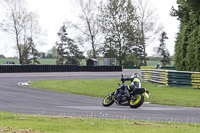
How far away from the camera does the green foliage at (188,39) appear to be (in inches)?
1258

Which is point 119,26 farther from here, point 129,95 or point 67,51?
point 129,95

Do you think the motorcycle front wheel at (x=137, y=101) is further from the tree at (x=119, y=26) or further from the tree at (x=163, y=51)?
the tree at (x=163, y=51)

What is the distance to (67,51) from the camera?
286 ft

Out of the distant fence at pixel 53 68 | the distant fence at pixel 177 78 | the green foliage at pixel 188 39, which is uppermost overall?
the green foliage at pixel 188 39

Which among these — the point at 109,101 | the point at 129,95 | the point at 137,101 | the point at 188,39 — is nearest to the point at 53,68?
the point at 188,39

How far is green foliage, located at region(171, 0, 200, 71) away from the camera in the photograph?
3195 cm

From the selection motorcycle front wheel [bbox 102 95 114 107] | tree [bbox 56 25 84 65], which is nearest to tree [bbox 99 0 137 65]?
tree [bbox 56 25 84 65]

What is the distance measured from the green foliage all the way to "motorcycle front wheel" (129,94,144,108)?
15.8m

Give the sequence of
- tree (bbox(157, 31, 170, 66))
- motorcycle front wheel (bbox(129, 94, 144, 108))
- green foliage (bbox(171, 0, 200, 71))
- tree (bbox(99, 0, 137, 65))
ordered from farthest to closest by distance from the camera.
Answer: tree (bbox(157, 31, 170, 66)) → tree (bbox(99, 0, 137, 65)) → green foliage (bbox(171, 0, 200, 71)) → motorcycle front wheel (bbox(129, 94, 144, 108))

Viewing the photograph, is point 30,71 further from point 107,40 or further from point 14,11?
point 107,40

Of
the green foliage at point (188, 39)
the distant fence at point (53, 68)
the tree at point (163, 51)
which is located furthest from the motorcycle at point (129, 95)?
the tree at point (163, 51)

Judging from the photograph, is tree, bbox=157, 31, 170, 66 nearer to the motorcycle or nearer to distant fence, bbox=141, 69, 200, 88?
distant fence, bbox=141, 69, 200, 88

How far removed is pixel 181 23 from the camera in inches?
1476

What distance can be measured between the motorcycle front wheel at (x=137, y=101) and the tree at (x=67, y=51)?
70.3 metres
